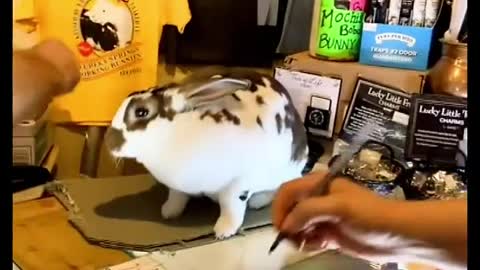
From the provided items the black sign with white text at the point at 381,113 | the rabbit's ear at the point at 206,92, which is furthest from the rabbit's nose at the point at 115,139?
the black sign with white text at the point at 381,113

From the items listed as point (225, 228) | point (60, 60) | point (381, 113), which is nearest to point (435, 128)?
point (381, 113)

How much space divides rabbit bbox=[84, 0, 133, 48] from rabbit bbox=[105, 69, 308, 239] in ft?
0.65

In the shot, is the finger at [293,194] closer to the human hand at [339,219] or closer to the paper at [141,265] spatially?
the human hand at [339,219]

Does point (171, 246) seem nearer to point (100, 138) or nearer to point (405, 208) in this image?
point (100, 138)

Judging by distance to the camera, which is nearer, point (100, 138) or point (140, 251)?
point (140, 251)

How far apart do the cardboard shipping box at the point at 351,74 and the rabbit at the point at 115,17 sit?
332 mm

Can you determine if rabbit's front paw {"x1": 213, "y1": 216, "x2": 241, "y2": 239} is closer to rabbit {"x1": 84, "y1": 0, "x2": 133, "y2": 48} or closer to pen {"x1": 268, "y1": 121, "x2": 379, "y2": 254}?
pen {"x1": 268, "y1": 121, "x2": 379, "y2": 254}

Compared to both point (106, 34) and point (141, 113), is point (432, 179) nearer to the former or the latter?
point (141, 113)

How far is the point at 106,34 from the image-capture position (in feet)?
3.63

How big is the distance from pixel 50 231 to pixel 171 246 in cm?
17

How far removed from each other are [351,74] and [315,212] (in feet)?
2.54

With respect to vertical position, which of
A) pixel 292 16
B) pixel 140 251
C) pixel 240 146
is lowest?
pixel 140 251
